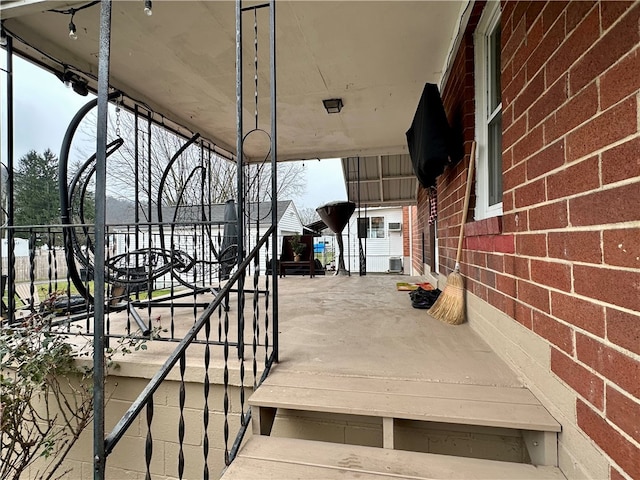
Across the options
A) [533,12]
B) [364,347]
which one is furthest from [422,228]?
[533,12]

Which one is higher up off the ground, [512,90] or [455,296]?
[512,90]

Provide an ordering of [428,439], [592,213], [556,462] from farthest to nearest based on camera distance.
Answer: [428,439] → [556,462] → [592,213]

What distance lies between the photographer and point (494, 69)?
2.08 meters

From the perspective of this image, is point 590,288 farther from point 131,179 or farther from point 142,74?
point 131,179

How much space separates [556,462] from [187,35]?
351 cm

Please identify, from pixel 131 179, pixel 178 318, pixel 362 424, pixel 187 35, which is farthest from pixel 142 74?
pixel 131 179

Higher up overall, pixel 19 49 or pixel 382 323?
pixel 19 49

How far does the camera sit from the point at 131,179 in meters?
9.46

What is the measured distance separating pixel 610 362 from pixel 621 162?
56cm

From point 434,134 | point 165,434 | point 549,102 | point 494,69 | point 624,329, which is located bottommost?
point 165,434

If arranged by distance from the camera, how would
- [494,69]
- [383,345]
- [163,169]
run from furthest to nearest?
[163,169]
[494,69]
[383,345]

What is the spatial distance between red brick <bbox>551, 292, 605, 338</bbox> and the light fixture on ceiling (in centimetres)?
323

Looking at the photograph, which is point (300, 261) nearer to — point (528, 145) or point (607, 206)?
point (528, 145)

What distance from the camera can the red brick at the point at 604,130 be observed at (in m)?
0.79
